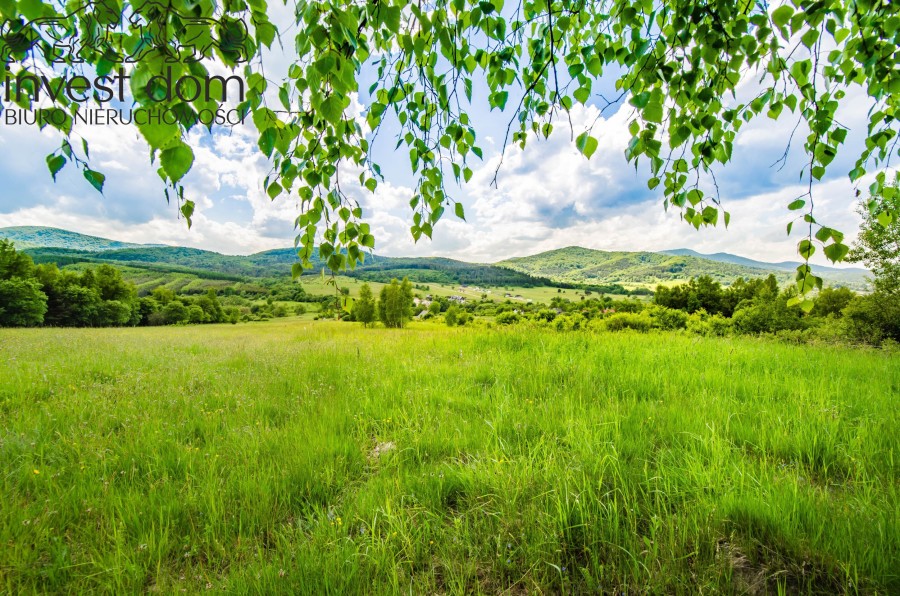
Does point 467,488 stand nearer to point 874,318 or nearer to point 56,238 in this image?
point 874,318

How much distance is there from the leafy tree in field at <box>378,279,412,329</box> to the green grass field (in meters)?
40.7

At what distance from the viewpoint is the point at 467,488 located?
227 centimetres

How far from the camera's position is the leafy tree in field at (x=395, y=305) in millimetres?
45906

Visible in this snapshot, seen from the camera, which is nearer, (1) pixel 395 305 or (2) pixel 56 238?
(1) pixel 395 305

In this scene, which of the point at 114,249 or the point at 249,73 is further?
the point at 114,249

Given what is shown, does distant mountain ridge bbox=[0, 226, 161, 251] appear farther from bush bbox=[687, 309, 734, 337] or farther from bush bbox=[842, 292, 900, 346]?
bush bbox=[842, 292, 900, 346]

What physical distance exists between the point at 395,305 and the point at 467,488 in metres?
44.6

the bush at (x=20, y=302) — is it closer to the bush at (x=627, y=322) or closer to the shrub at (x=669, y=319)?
the bush at (x=627, y=322)

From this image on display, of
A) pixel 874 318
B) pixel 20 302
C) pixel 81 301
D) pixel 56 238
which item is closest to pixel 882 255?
pixel 874 318

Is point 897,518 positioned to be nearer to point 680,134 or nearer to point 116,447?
point 680,134

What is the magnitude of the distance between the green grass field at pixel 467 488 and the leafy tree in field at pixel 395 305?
40695 millimetres

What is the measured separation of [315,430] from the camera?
10.9ft

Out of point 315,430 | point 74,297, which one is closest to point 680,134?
point 315,430

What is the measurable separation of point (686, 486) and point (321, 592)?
7.14 feet
